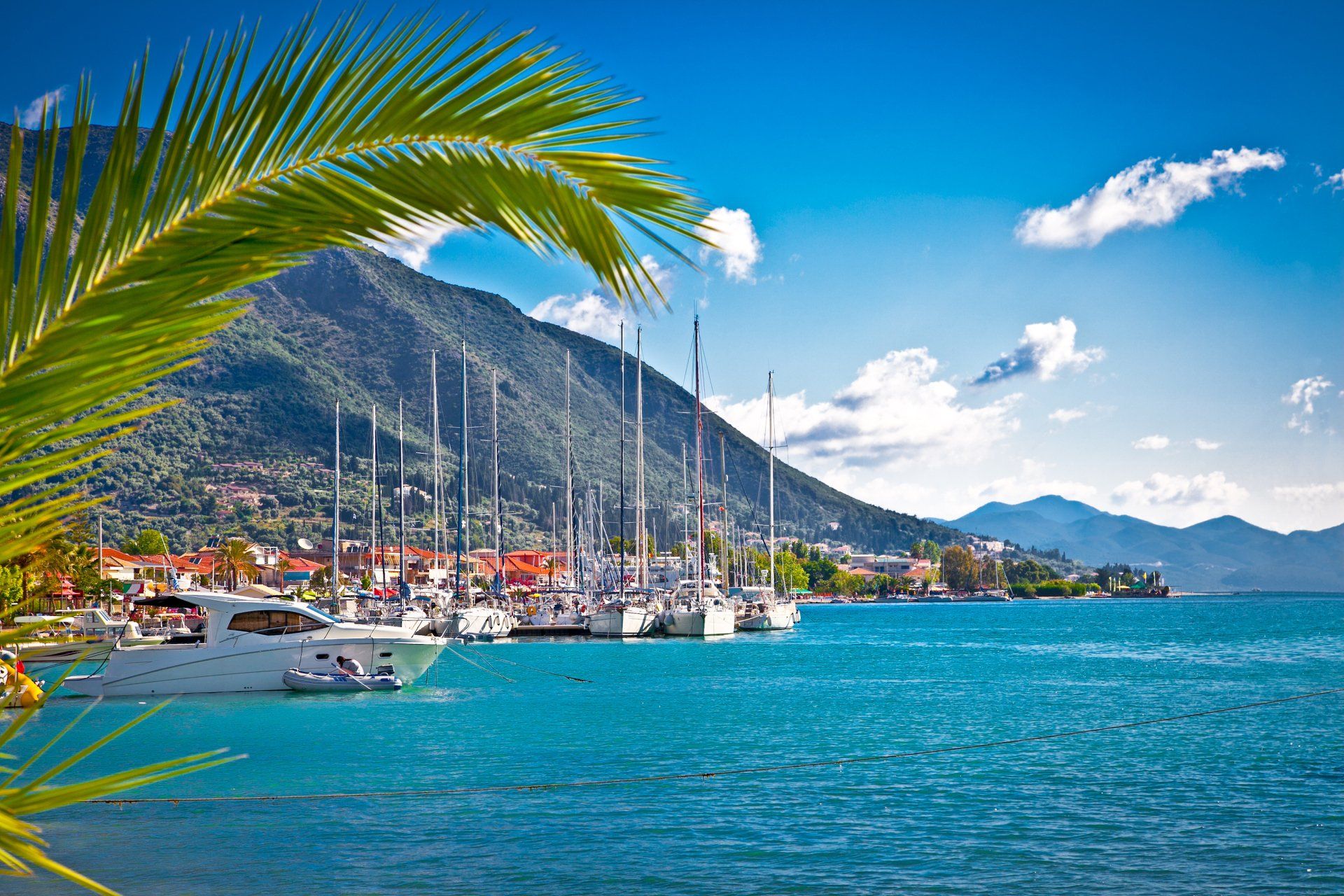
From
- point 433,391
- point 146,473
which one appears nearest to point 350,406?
point 146,473

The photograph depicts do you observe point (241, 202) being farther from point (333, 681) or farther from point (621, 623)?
point (621, 623)

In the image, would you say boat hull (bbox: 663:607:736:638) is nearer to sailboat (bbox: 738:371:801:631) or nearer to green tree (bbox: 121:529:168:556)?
sailboat (bbox: 738:371:801:631)

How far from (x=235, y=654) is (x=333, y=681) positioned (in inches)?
118

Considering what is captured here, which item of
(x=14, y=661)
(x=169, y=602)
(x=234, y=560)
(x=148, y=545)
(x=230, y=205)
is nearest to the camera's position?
(x=230, y=205)

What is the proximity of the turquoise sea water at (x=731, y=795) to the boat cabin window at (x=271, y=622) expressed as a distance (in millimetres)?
2111

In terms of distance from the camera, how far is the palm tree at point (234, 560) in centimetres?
8700

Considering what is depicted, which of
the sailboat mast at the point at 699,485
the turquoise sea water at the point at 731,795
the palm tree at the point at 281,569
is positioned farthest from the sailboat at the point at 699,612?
the palm tree at the point at 281,569

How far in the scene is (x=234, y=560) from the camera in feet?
286

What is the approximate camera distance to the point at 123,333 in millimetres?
2951

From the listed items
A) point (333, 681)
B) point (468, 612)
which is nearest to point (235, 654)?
point (333, 681)

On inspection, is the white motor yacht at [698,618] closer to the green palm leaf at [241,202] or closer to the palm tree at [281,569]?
the palm tree at [281,569]

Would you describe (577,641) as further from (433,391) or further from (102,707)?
(102,707)

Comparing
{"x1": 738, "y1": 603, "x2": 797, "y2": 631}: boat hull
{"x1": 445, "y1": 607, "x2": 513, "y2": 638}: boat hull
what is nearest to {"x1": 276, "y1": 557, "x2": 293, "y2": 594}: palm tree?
{"x1": 445, "y1": 607, "x2": 513, "y2": 638}: boat hull

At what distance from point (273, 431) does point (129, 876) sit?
15950cm
